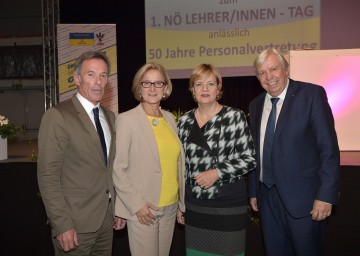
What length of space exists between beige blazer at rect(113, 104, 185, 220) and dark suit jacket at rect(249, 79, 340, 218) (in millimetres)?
735

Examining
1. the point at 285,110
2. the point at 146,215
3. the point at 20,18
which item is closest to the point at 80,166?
the point at 146,215

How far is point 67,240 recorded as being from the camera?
1.97 metres

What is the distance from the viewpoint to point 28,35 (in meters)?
13.4

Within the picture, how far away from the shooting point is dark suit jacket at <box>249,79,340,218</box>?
2182mm

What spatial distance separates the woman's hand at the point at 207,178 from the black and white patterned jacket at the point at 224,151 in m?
0.03

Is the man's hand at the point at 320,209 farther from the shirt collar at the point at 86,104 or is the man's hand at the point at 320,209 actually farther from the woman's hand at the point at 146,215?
the shirt collar at the point at 86,104

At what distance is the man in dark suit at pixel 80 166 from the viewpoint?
1953 mm

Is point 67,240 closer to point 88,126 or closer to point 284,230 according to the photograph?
point 88,126

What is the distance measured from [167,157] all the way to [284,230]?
90 cm

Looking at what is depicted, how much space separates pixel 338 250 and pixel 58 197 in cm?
234

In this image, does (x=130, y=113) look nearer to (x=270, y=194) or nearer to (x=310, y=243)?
(x=270, y=194)

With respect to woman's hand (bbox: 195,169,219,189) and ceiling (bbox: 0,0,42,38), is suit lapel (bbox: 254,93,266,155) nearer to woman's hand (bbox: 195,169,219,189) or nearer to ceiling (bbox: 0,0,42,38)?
woman's hand (bbox: 195,169,219,189)

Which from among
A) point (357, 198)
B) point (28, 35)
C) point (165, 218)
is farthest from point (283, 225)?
point (28, 35)

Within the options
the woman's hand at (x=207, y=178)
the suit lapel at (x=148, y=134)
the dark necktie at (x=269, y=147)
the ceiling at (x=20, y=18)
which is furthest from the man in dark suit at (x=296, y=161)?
the ceiling at (x=20, y=18)
